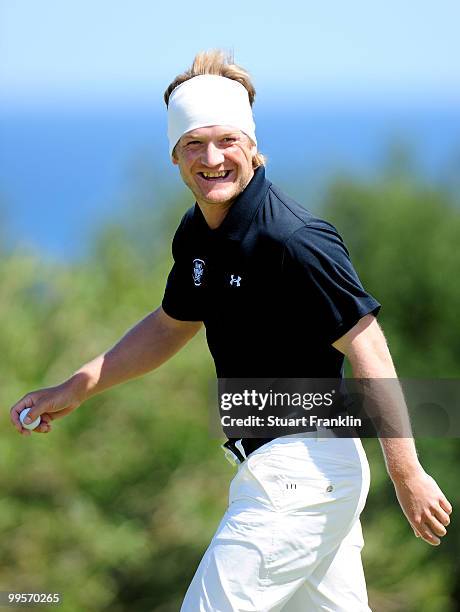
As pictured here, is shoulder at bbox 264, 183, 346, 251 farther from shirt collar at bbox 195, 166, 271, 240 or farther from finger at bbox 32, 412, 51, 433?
finger at bbox 32, 412, 51, 433

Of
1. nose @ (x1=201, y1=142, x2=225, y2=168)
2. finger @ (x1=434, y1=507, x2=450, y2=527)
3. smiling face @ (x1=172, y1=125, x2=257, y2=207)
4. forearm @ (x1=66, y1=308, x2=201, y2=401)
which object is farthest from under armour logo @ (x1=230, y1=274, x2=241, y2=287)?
finger @ (x1=434, y1=507, x2=450, y2=527)

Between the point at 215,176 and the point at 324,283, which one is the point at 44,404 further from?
the point at 324,283

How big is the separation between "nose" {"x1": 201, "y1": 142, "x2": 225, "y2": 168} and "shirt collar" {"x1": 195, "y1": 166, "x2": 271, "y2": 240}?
0.39 ft

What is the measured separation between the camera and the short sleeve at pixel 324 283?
123 inches

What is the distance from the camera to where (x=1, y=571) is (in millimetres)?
7957

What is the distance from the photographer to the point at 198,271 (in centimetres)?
348

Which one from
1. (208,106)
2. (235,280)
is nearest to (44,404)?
(235,280)

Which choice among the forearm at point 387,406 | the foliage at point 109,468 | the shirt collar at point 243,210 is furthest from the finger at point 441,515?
the foliage at point 109,468

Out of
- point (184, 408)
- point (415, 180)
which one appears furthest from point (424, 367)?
point (184, 408)

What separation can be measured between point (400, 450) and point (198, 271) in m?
0.86

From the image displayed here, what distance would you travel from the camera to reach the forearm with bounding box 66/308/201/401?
12.6 feet

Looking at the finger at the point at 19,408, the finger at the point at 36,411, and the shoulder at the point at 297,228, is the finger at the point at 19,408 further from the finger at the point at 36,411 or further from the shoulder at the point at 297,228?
the shoulder at the point at 297,228

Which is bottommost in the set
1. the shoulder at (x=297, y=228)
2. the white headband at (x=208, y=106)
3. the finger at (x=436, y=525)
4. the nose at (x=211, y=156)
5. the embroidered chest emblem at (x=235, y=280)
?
the finger at (x=436, y=525)

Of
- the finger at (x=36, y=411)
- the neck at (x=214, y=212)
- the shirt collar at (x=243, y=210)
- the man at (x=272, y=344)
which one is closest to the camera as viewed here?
the man at (x=272, y=344)
